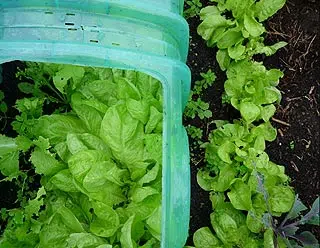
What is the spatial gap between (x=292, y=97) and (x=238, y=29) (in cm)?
29

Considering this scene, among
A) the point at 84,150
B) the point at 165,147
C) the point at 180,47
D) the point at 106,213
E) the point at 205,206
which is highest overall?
the point at 180,47

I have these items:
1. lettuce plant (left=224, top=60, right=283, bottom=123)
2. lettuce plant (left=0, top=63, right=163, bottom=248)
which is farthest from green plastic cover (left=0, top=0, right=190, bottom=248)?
lettuce plant (left=224, top=60, right=283, bottom=123)

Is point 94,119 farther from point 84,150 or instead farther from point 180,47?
point 180,47

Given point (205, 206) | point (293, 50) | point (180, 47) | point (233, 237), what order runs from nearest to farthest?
1. point (180, 47)
2. point (233, 237)
3. point (205, 206)
4. point (293, 50)

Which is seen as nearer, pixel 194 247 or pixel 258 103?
pixel 194 247

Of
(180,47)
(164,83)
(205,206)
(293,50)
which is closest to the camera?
(164,83)

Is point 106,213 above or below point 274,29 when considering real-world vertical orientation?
below

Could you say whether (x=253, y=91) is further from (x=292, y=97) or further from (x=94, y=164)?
(x=94, y=164)

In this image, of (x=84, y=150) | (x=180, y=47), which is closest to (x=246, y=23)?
(x=180, y=47)

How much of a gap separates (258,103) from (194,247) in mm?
471

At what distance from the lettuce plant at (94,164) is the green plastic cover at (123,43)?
0.15 m

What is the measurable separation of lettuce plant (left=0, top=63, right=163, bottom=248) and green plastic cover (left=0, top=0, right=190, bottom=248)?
0.15m

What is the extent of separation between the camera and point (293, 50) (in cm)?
213

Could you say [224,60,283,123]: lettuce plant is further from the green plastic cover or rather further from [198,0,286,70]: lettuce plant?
the green plastic cover
